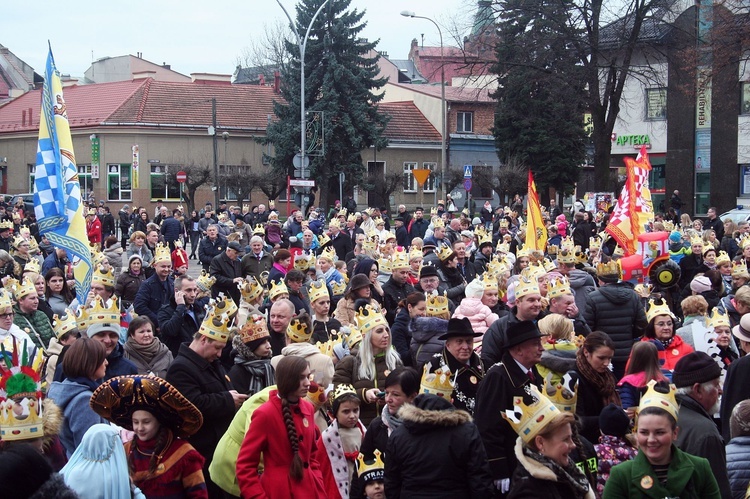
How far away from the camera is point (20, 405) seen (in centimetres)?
496

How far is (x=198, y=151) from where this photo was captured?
55656 mm

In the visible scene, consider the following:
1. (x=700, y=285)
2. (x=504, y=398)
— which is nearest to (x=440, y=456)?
(x=504, y=398)

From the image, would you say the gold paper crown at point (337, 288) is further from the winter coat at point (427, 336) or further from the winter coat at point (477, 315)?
the winter coat at point (427, 336)

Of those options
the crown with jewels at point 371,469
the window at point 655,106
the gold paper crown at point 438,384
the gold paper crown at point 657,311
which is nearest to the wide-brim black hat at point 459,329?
the gold paper crown at point 438,384

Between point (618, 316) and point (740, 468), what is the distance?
402 cm

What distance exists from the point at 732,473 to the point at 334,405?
8.25 ft

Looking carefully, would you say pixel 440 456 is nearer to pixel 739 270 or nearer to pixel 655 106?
pixel 739 270

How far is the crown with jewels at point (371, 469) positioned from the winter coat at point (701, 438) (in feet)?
5.54

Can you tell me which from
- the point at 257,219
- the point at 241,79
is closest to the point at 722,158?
the point at 257,219

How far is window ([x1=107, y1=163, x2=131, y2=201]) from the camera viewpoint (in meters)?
53.9

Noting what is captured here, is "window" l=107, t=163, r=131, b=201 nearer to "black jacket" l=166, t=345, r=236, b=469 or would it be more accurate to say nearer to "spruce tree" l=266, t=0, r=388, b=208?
"spruce tree" l=266, t=0, r=388, b=208

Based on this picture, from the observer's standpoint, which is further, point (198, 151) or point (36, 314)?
point (198, 151)

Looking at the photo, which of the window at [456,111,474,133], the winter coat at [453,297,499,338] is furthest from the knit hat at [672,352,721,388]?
the window at [456,111,474,133]

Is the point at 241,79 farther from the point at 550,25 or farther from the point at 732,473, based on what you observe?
the point at 732,473
